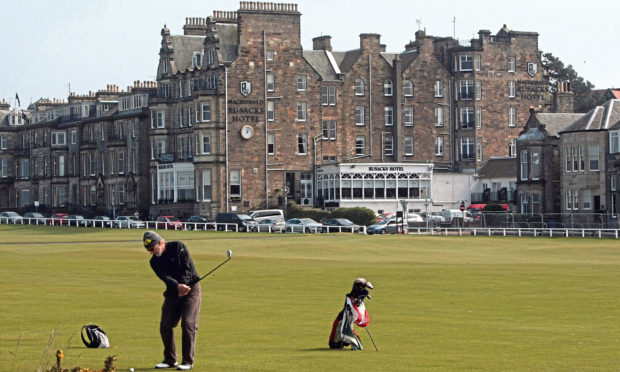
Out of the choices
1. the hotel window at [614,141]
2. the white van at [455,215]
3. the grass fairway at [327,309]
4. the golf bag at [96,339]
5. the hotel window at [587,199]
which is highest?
the hotel window at [614,141]

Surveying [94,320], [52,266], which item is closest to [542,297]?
[94,320]

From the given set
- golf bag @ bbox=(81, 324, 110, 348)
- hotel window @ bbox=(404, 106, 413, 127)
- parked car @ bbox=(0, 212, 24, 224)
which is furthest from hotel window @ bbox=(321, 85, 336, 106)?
golf bag @ bbox=(81, 324, 110, 348)

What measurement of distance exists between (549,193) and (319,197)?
2391 centimetres

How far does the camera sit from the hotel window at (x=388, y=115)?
120 m

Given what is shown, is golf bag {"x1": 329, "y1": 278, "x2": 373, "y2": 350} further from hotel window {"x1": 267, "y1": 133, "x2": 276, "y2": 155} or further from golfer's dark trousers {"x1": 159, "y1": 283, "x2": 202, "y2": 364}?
hotel window {"x1": 267, "y1": 133, "x2": 276, "y2": 155}

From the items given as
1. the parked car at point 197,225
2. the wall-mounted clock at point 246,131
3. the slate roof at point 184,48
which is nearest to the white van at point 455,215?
the parked car at point 197,225

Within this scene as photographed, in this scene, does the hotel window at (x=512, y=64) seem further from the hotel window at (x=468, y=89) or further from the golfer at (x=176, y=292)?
the golfer at (x=176, y=292)

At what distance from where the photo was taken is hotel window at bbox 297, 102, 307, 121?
370 ft

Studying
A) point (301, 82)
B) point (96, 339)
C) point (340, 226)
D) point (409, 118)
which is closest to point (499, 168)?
point (409, 118)

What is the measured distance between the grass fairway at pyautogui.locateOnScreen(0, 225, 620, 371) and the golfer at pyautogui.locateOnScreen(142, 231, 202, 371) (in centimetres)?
52

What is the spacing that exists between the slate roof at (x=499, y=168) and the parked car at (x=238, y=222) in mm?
28901

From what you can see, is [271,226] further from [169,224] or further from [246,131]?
[246,131]

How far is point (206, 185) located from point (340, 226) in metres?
24.4

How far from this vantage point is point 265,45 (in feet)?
360
